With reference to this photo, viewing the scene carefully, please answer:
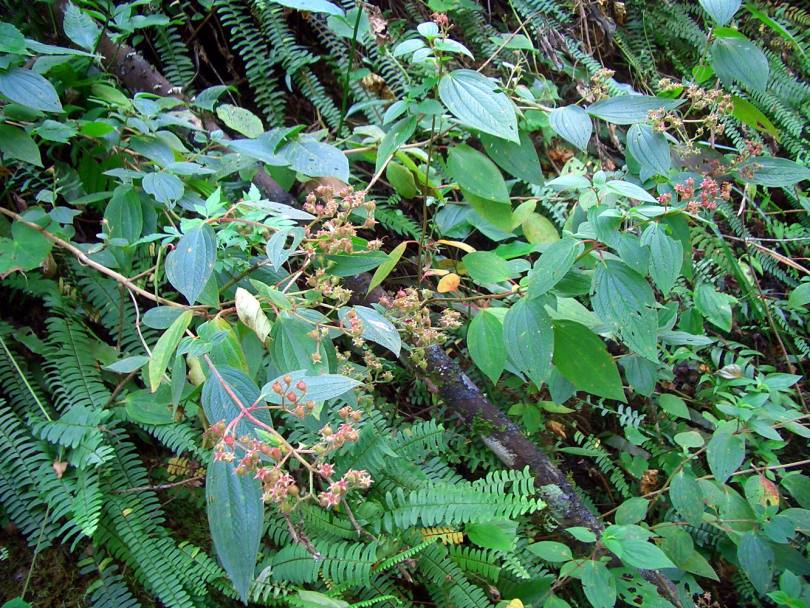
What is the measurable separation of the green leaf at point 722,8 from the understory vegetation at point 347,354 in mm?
13

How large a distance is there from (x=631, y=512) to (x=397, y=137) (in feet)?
4.75

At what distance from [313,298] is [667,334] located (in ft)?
4.52

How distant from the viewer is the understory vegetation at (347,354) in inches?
53.3

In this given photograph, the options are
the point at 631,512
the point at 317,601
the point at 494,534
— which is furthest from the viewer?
the point at 631,512

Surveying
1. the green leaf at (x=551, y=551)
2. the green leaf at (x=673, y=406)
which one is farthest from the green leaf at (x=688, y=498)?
the green leaf at (x=551, y=551)

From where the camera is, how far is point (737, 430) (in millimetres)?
1993

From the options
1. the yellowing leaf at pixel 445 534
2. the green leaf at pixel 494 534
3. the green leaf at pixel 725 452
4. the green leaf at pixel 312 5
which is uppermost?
the green leaf at pixel 312 5

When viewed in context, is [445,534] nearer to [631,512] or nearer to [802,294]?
[631,512]

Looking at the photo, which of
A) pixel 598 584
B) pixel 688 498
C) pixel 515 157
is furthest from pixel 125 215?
pixel 688 498

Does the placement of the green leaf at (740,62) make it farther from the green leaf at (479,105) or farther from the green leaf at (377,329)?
the green leaf at (377,329)

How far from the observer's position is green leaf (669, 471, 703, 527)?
1937mm

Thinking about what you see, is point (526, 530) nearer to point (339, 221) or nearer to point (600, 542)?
point (600, 542)

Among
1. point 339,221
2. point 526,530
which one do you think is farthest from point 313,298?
point 526,530

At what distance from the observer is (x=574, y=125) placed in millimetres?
1629
